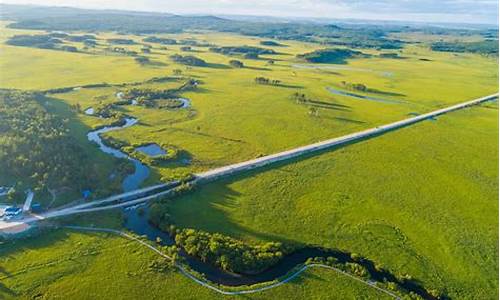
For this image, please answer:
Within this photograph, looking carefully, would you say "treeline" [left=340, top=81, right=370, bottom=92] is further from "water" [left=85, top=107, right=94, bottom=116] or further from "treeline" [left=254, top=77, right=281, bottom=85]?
"water" [left=85, top=107, right=94, bottom=116]

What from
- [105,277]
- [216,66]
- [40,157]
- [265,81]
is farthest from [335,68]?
[105,277]

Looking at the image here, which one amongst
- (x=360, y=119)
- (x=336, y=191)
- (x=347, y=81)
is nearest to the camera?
(x=336, y=191)

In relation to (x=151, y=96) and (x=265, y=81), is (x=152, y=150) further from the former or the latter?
(x=265, y=81)

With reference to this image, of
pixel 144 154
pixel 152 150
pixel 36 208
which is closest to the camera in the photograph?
pixel 36 208

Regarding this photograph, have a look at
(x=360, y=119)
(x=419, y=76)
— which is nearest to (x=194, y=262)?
(x=360, y=119)

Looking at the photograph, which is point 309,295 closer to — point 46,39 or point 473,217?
point 473,217

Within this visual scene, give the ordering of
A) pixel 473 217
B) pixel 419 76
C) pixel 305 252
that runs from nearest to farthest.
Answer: pixel 305 252, pixel 473 217, pixel 419 76
